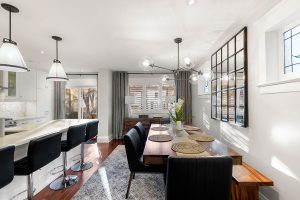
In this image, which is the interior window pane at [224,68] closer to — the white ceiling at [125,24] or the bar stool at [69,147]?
the white ceiling at [125,24]

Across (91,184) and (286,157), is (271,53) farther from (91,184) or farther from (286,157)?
(91,184)

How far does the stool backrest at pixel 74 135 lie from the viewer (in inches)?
93.8

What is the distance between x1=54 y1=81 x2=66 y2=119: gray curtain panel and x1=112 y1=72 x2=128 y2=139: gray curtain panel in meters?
1.94

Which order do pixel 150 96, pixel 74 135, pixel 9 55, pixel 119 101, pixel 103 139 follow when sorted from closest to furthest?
pixel 9 55 < pixel 74 135 < pixel 103 139 < pixel 119 101 < pixel 150 96

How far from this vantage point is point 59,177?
2760 millimetres

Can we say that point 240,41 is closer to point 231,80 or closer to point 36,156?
point 231,80

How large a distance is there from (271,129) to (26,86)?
5608mm

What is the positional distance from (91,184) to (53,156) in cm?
91

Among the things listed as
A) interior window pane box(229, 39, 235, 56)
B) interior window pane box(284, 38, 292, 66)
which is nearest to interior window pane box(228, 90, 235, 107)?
interior window pane box(229, 39, 235, 56)

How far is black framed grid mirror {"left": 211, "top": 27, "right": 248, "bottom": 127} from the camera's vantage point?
2.26 meters

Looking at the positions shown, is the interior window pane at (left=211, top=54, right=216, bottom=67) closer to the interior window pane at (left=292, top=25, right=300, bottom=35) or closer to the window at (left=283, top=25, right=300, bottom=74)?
the window at (left=283, top=25, right=300, bottom=74)

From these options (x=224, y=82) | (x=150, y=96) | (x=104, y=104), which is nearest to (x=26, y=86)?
(x=104, y=104)

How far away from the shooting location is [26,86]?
4684 mm

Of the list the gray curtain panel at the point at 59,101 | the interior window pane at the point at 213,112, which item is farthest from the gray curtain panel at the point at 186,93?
the gray curtain panel at the point at 59,101
